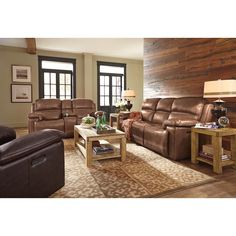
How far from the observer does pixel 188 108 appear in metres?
3.68

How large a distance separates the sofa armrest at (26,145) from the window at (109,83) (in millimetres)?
6396

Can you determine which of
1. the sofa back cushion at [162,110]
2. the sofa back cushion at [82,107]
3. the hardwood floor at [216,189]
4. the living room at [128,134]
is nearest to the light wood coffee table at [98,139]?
the living room at [128,134]

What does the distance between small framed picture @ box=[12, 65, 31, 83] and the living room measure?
3cm

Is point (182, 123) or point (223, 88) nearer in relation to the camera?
point (223, 88)

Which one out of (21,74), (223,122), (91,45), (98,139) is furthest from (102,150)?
(21,74)

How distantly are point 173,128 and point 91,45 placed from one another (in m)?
4.63

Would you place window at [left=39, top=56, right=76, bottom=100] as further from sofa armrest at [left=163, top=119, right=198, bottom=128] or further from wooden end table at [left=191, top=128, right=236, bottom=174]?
wooden end table at [left=191, top=128, right=236, bottom=174]

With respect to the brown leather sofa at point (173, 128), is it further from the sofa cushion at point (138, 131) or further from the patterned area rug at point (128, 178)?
the patterned area rug at point (128, 178)

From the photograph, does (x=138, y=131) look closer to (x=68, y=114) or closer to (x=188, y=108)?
(x=188, y=108)

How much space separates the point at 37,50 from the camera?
23.4 ft

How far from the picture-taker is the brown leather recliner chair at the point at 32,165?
1.55 metres
